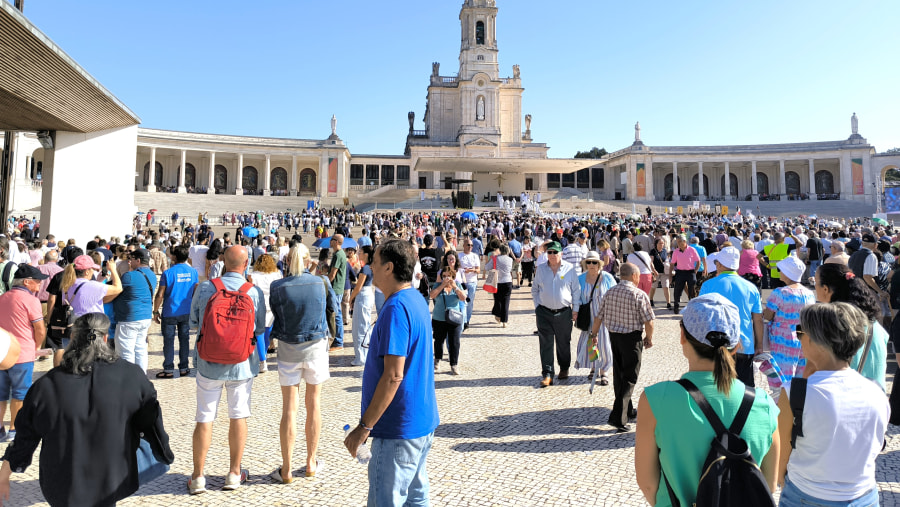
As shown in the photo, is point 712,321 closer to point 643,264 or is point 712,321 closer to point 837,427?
point 837,427

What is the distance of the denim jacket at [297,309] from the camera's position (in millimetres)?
3891

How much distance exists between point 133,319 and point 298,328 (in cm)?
274

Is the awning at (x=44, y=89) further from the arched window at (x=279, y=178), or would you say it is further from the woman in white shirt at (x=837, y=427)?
the arched window at (x=279, y=178)

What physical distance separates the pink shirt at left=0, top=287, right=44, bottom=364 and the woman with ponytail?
2.22 meters

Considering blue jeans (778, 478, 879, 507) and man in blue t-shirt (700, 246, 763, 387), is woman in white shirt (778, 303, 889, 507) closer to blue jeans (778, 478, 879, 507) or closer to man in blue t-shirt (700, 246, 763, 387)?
blue jeans (778, 478, 879, 507)

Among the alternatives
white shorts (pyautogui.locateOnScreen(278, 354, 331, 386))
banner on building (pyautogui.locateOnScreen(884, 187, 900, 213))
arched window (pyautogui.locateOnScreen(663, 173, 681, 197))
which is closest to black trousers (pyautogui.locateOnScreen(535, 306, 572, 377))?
white shorts (pyautogui.locateOnScreen(278, 354, 331, 386))

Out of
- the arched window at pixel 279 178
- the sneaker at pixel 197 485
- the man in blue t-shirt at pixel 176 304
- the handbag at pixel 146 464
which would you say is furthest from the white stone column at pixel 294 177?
the handbag at pixel 146 464

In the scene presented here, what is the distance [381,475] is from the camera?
2.37 metres

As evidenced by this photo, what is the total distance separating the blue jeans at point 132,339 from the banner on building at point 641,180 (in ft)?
179

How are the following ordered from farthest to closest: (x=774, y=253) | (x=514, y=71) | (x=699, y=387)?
(x=514, y=71)
(x=774, y=253)
(x=699, y=387)

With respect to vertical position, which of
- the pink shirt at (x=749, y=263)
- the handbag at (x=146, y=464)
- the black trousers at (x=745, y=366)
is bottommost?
the handbag at (x=146, y=464)

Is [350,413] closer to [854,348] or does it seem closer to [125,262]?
[854,348]

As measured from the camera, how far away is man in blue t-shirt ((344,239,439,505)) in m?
2.33

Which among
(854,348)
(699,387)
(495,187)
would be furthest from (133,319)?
(495,187)
